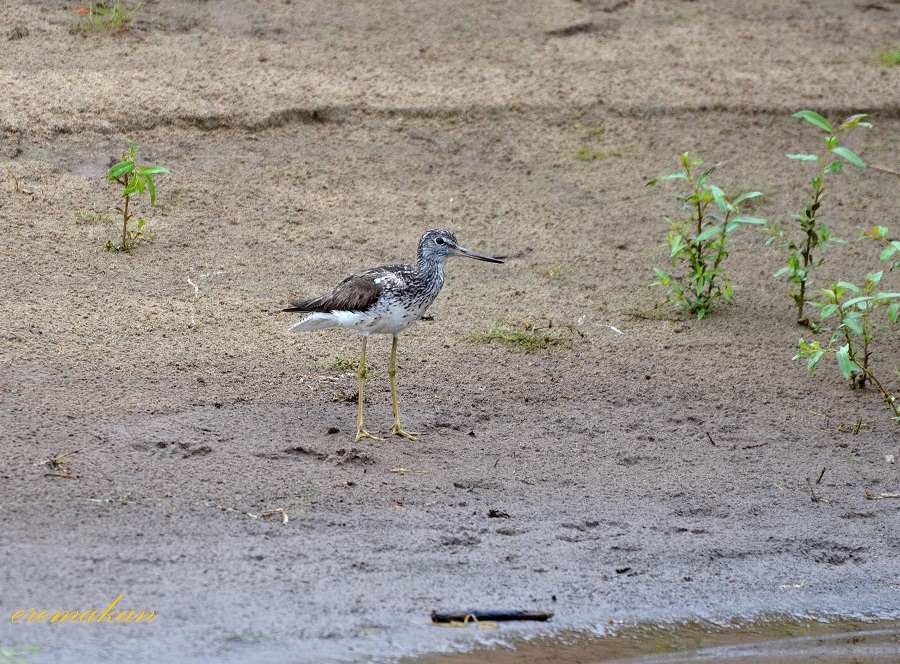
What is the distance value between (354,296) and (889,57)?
7.24 metres

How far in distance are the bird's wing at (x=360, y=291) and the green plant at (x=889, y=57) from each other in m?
6.85

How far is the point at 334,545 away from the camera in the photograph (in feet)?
17.5

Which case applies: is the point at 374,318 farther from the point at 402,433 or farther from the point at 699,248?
the point at 699,248

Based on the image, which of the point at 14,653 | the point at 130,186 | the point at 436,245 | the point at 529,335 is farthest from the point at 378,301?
the point at 14,653

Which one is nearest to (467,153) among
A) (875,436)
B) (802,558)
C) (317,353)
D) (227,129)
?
(227,129)

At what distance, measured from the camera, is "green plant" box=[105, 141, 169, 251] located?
779cm

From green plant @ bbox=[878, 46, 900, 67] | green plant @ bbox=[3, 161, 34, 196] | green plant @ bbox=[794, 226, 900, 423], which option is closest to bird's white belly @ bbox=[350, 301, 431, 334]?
green plant @ bbox=[794, 226, 900, 423]

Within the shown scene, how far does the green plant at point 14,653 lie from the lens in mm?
4328

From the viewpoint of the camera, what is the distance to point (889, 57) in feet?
37.4

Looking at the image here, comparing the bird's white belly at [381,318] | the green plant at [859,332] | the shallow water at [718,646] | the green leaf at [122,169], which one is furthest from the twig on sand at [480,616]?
the green leaf at [122,169]

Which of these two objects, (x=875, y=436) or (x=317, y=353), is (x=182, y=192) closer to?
(x=317, y=353)

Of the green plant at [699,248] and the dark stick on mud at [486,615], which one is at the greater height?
the green plant at [699,248]

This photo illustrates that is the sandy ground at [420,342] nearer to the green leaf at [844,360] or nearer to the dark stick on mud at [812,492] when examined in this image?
the dark stick on mud at [812,492]

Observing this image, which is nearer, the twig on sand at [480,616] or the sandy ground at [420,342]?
the twig on sand at [480,616]
